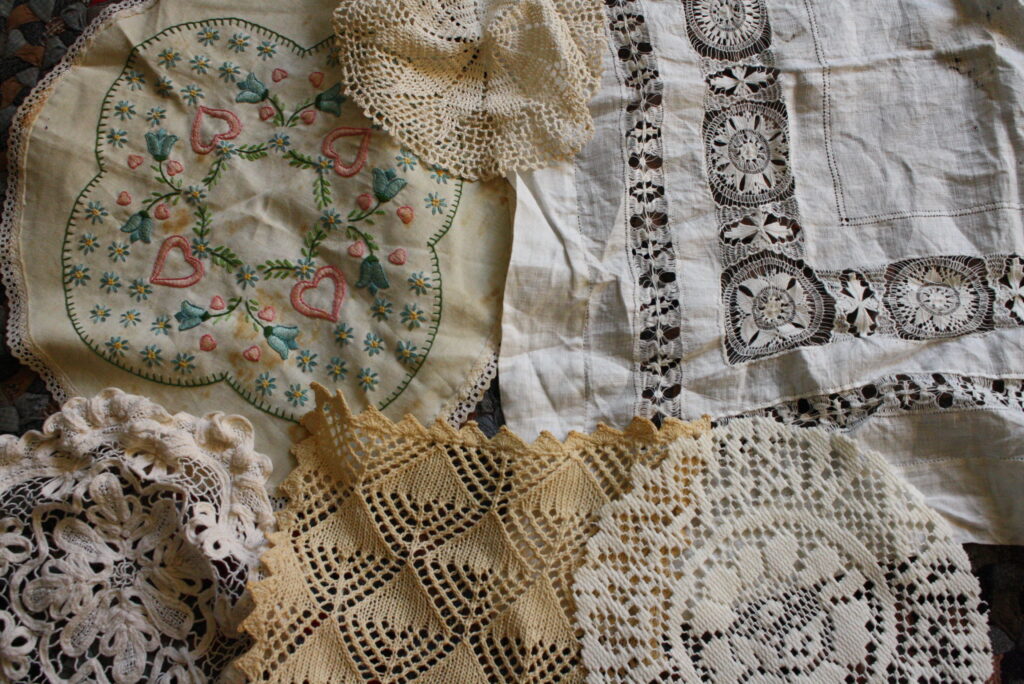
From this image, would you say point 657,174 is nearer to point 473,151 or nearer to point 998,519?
point 473,151

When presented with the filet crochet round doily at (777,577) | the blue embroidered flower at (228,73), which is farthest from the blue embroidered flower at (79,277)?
the filet crochet round doily at (777,577)

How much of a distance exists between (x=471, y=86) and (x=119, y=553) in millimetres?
726

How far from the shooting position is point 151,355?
96 centimetres

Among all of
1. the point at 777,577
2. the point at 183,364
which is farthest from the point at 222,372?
the point at 777,577

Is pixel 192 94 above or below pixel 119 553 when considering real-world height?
above

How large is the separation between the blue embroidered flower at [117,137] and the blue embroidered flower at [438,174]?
1.34 ft

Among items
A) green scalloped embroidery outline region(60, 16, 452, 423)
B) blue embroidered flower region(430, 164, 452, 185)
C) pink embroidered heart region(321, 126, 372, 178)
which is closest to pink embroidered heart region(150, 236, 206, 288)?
green scalloped embroidery outline region(60, 16, 452, 423)

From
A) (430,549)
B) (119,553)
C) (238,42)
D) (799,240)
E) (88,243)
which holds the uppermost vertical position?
(799,240)

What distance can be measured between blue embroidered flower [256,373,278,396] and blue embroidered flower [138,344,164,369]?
0.12 metres

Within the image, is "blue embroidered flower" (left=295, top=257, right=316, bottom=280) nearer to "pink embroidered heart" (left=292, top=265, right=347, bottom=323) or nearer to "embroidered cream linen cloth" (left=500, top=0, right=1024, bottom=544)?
"pink embroidered heart" (left=292, top=265, right=347, bottom=323)

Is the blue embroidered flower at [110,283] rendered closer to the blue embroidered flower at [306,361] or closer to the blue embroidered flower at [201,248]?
the blue embroidered flower at [201,248]

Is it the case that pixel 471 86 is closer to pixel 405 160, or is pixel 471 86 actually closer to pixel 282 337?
pixel 405 160

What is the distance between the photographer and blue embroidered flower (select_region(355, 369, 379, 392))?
3.19 feet

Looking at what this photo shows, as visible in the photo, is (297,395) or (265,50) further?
(265,50)
